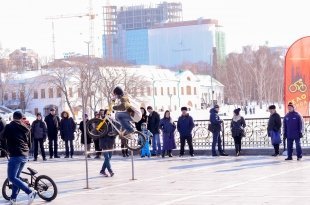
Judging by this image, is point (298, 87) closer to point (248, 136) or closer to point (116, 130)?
point (248, 136)

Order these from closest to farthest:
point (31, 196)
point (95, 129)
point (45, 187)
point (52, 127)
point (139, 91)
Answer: point (31, 196)
point (45, 187)
point (95, 129)
point (52, 127)
point (139, 91)

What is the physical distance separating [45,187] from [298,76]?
580 inches

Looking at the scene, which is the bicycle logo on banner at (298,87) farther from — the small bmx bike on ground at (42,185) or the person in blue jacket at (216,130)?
the small bmx bike on ground at (42,185)

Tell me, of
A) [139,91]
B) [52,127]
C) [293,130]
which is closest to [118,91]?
[293,130]

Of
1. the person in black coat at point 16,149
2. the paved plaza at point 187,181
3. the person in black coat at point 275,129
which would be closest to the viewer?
the person in black coat at point 16,149

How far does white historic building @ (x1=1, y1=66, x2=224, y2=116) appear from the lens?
97.1 metres

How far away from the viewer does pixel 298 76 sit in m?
28.1

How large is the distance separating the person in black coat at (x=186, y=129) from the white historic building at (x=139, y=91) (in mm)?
59895

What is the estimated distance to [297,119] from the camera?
23.8m

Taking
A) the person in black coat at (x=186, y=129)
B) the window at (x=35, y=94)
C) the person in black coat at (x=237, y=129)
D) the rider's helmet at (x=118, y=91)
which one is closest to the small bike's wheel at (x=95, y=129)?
the rider's helmet at (x=118, y=91)

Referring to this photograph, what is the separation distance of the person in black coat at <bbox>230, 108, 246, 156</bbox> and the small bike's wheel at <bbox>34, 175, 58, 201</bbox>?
36.5 ft

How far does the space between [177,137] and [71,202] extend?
1468 centimetres

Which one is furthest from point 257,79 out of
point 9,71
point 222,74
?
point 9,71

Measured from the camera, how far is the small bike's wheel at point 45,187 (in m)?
15.7
